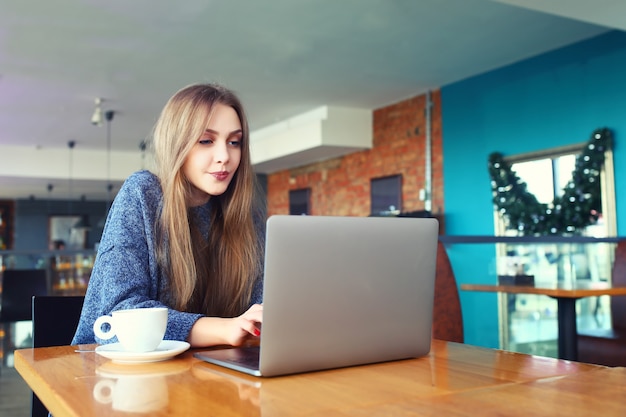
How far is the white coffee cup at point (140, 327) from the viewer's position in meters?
1.04

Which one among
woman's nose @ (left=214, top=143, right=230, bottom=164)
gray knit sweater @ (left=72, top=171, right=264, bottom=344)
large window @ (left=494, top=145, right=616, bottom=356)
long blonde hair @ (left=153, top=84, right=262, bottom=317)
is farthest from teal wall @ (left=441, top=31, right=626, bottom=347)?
gray knit sweater @ (left=72, top=171, right=264, bottom=344)

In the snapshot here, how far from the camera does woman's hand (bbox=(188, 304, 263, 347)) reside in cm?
111

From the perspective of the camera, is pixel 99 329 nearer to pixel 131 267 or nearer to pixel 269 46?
pixel 131 267

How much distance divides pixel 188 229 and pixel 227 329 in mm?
335

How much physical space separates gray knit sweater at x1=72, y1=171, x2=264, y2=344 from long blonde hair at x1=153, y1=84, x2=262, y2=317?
28 millimetres

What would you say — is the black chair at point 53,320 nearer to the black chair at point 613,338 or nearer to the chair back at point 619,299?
the black chair at point 613,338

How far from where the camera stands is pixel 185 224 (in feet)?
4.62

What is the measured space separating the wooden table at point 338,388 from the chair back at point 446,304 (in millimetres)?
1543

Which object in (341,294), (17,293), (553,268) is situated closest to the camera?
(341,294)

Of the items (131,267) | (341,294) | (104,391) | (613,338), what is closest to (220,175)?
(131,267)

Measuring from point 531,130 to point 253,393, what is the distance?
5.54 m

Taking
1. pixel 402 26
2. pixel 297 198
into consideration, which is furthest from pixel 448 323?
pixel 297 198

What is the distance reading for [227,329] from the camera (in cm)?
114

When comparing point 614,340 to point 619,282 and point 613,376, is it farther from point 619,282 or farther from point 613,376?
point 613,376
